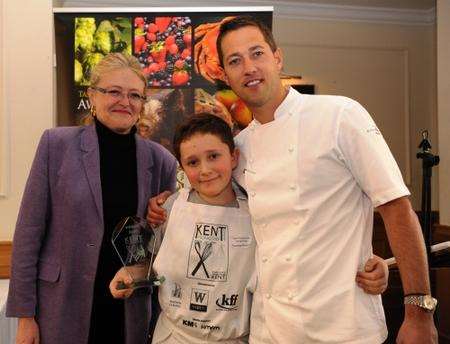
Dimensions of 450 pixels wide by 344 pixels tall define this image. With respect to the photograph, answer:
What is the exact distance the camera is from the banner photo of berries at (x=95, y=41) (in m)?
2.76

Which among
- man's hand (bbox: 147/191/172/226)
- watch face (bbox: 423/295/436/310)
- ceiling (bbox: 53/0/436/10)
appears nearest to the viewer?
watch face (bbox: 423/295/436/310)

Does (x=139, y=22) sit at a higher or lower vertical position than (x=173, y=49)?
higher

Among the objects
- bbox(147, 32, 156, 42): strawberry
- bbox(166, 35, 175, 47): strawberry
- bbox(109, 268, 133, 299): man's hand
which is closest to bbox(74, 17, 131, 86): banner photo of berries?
bbox(147, 32, 156, 42): strawberry

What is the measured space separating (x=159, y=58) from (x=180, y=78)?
0.17m

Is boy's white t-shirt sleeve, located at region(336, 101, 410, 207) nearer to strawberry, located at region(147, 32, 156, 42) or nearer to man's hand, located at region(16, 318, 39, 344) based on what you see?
man's hand, located at region(16, 318, 39, 344)

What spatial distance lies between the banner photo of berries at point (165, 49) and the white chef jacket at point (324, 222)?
5.21ft

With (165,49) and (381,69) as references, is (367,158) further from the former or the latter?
(381,69)

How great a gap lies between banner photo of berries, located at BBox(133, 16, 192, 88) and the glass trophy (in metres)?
1.43

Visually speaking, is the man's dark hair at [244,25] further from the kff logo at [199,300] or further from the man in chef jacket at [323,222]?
the kff logo at [199,300]

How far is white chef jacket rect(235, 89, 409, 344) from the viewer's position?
121 cm

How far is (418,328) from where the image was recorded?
1.17m

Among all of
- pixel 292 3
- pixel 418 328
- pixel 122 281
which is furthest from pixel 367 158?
pixel 292 3

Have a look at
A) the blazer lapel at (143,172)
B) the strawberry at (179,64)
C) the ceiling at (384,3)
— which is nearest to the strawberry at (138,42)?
the strawberry at (179,64)

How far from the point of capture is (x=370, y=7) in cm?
512
